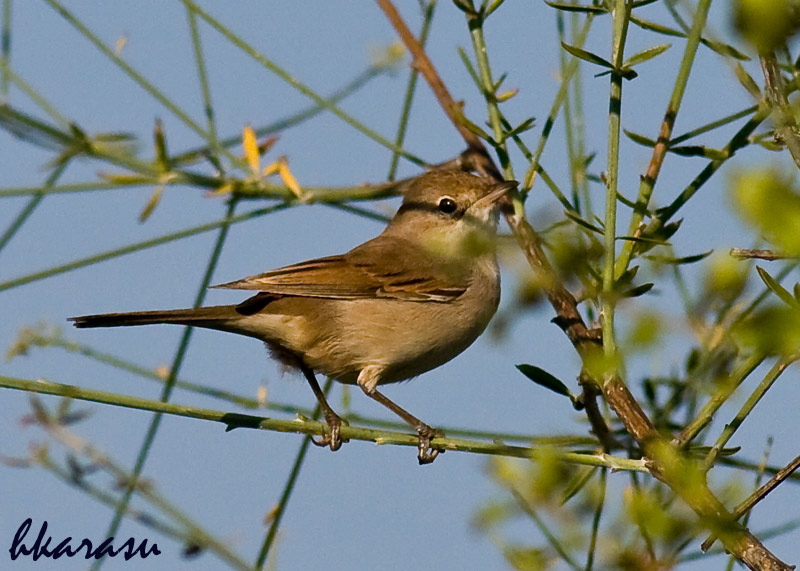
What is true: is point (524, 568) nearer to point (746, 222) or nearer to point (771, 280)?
point (771, 280)

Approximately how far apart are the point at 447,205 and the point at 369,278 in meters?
0.54

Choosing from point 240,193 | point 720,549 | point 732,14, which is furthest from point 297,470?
point 732,14

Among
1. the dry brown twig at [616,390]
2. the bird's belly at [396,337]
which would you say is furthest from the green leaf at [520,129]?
the bird's belly at [396,337]

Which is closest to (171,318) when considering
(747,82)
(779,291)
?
(747,82)

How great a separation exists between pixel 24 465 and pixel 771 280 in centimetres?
273

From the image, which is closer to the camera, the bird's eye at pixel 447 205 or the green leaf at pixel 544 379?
the green leaf at pixel 544 379

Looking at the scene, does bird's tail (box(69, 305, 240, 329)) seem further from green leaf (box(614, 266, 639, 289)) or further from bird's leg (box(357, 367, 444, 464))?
green leaf (box(614, 266, 639, 289))

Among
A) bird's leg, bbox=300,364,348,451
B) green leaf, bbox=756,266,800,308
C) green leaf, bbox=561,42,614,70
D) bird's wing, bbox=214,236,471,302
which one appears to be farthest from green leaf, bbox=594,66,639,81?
bird's wing, bbox=214,236,471,302

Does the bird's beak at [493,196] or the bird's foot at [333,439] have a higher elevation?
the bird's beak at [493,196]

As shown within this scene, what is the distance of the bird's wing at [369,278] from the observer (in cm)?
421

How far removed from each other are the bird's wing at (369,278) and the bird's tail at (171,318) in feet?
0.76

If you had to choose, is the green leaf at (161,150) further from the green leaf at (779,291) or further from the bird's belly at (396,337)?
the green leaf at (779,291)

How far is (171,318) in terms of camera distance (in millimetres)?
3471

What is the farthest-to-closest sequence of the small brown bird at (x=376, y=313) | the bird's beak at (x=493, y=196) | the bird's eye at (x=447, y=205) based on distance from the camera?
the bird's eye at (x=447, y=205)
the small brown bird at (x=376, y=313)
the bird's beak at (x=493, y=196)
